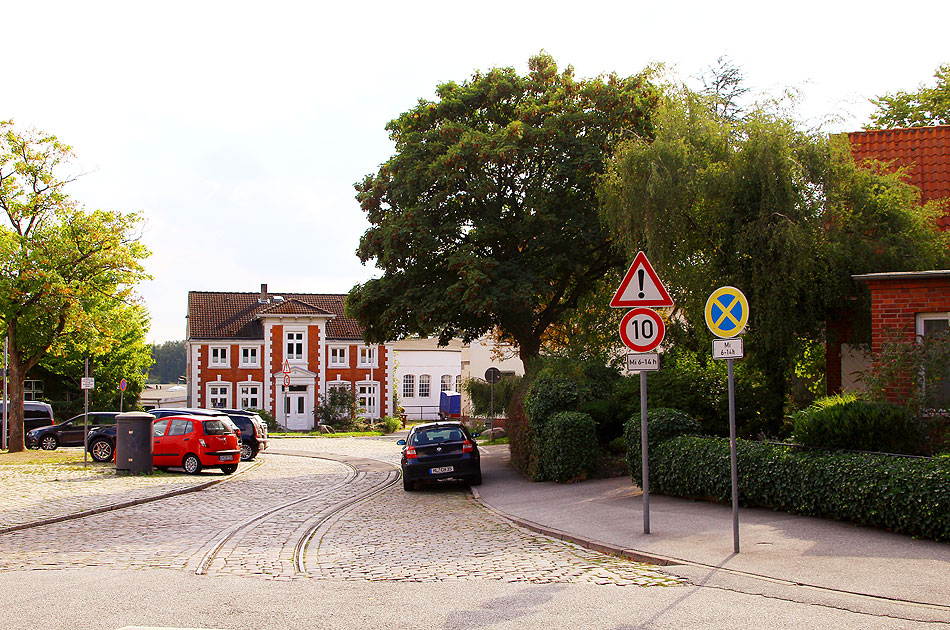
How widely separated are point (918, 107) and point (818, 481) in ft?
83.7

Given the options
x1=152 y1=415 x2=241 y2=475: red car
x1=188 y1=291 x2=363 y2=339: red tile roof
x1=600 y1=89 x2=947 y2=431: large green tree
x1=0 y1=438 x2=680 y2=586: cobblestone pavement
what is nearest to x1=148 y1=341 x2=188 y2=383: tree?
x1=188 y1=291 x2=363 y2=339: red tile roof

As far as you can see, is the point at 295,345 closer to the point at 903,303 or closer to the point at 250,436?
the point at 250,436

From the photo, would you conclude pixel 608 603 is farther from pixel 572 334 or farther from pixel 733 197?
pixel 572 334

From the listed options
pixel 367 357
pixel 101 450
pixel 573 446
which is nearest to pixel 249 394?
pixel 367 357

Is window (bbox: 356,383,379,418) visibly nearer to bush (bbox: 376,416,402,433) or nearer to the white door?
the white door

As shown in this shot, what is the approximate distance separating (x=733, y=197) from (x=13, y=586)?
13.2m

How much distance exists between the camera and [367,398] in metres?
62.6

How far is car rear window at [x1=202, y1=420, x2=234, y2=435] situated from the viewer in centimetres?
2348

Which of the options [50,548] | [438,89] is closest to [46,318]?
[438,89]

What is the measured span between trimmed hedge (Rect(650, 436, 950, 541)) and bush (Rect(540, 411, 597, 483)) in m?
3.12

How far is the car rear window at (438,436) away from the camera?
62.4 ft

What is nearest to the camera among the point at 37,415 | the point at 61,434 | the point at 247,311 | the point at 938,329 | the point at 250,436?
the point at 938,329

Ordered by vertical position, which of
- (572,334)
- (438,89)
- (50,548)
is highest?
(438,89)

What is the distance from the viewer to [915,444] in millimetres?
12672
